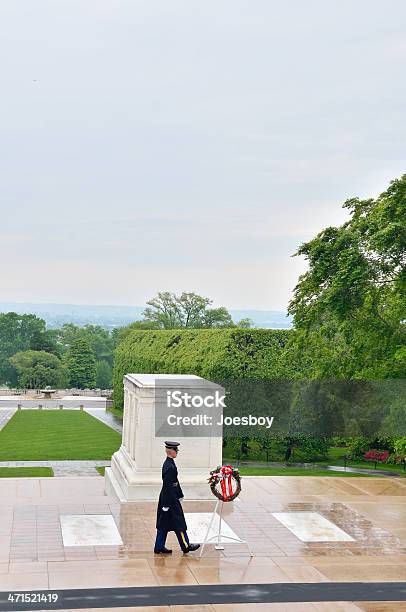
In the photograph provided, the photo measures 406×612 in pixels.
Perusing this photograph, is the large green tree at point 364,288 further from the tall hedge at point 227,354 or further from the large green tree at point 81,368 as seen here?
the large green tree at point 81,368

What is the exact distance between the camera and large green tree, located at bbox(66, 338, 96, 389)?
3949 inches

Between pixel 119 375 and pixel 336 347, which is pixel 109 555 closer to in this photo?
pixel 336 347

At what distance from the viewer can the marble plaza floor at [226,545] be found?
40.4 ft

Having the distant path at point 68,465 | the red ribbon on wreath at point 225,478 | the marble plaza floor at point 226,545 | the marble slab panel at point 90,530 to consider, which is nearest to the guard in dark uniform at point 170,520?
the marble plaza floor at point 226,545

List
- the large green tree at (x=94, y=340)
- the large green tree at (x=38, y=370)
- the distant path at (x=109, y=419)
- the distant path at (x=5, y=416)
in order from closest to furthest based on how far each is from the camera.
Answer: the distant path at (x=109, y=419), the distant path at (x=5, y=416), the large green tree at (x=38, y=370), the large green tree at (x=94, y=340)

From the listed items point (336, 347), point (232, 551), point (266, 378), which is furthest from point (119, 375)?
point (232, 551)

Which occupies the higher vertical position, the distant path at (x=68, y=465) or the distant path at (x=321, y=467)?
the distant path at (x=68, y=465)

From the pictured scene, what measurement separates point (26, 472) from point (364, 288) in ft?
34.4

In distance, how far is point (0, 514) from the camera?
16312 mm

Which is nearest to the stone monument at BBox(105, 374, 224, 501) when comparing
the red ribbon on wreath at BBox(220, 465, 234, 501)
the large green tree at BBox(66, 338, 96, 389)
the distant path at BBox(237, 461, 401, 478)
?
the red ribbon on wreath at BBox(220, 465, 234, 501)

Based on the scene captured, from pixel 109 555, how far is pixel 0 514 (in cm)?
375

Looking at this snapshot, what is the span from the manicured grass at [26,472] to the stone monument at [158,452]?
4490 mm

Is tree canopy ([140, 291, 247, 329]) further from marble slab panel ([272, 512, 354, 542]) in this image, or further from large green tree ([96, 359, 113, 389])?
marble slab panel ([272, 512, 354, 542])

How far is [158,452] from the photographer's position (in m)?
17.6
